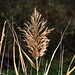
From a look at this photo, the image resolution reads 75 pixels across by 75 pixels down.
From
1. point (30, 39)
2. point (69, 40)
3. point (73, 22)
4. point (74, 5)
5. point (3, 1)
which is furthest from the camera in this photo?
point (74, 5)

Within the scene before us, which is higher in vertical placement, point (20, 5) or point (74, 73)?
point (20, 5)

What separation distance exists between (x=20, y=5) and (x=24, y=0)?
20cm

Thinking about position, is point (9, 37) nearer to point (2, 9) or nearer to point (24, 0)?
point (2, 9)

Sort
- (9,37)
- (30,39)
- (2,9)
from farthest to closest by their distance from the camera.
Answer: (2,9) < (9,37) < (30,39)

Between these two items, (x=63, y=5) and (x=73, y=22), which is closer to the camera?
(x=73, y=22)

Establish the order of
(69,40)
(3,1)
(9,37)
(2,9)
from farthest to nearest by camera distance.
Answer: (69,40), (3,1), (2,9), (9,37)

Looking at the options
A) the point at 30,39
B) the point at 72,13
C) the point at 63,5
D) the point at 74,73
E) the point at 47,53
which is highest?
the point at 63,5

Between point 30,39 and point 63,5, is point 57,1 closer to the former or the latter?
point 63,5

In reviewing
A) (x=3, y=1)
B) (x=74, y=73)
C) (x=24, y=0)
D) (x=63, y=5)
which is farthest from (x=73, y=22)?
(x=74, y=73)

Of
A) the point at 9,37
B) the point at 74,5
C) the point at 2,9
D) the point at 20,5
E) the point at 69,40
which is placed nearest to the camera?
the point at 9,37

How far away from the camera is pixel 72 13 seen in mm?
5027

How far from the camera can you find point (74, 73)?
2143mm

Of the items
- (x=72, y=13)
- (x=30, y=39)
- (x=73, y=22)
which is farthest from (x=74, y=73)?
(x=72, y=13)

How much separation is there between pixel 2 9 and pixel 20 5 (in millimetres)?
Result: 543
